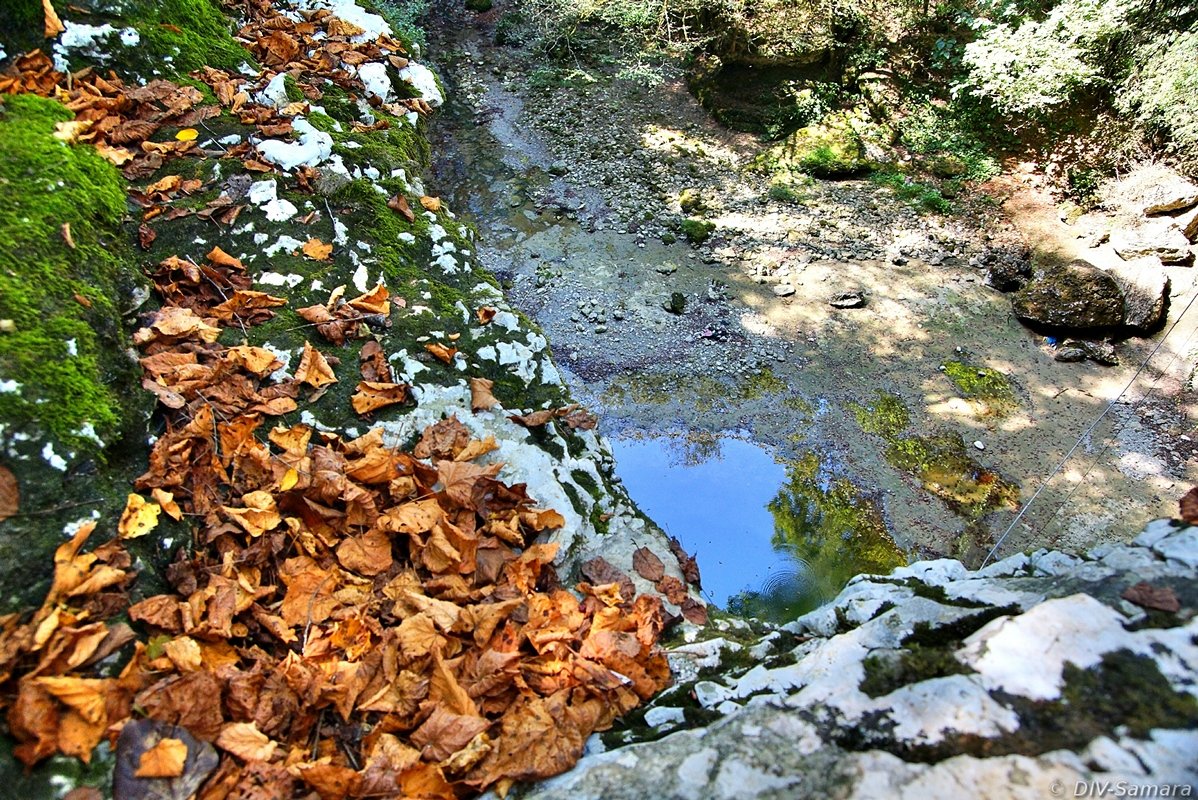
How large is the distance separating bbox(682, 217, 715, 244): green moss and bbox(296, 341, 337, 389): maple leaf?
24.4 ft

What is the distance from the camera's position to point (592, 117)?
474 inches

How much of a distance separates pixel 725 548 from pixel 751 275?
4.25 m

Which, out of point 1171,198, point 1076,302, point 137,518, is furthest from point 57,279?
point 1171,198

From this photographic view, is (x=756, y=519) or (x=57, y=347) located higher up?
(x=57, y=347)

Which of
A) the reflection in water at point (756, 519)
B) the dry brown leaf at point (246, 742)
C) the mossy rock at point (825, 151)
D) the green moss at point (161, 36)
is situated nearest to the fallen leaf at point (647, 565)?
the dry brown leaf at point (246, 742)

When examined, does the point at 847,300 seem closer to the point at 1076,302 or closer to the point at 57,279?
the point at 1076,302

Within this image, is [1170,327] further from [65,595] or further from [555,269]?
[65,595]

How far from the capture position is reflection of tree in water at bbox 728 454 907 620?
602 cm

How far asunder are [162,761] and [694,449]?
19.4 feet

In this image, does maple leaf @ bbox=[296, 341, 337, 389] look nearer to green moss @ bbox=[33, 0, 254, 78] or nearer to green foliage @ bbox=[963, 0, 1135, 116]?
green moss @ bbox=[33, 0, 254, 78]

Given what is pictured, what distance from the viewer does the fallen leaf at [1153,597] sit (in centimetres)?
169

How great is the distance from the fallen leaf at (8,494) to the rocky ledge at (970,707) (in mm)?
1736

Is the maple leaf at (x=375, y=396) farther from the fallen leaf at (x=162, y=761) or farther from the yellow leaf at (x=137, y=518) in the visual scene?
the fallen leaf at (x=162, y=761)

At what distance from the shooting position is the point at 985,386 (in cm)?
778
